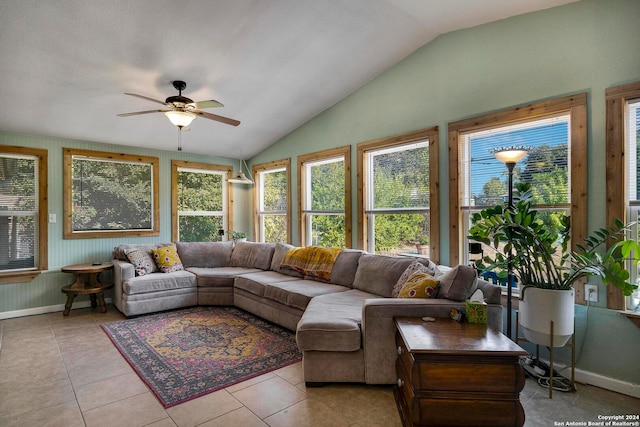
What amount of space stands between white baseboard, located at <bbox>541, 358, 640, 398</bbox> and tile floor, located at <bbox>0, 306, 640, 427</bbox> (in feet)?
0.15

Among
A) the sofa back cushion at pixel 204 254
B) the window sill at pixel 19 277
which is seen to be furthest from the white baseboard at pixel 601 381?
the window sill at pixel 19 277

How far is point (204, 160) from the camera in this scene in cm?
597

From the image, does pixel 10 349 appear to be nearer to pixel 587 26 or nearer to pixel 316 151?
pixel 316 151

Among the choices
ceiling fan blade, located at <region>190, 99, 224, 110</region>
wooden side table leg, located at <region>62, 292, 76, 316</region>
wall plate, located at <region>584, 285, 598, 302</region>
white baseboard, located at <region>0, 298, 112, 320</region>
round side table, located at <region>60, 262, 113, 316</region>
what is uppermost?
ceiling fan blade, located at <region>190, 99, 224, 110</region>

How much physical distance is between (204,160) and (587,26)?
211 inches

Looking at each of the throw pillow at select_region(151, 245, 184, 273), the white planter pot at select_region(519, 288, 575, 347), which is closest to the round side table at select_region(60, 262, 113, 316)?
the throw pillow at select_region(151, 245, 184, 273)

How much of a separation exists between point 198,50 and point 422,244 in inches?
119

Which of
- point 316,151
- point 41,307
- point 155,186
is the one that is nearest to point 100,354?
point 41,307

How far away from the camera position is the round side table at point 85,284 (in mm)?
4312

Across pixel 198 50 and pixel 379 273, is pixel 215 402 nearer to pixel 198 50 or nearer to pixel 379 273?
pixel 379 273

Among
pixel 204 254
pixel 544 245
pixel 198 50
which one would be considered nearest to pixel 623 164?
pixel 544 245

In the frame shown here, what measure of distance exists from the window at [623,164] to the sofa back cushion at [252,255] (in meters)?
3.95

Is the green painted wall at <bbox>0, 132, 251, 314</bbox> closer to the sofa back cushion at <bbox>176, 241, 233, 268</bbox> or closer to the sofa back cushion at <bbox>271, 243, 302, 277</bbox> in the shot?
the sofa back cushion at <bbox>176, 241, 233, 268</bbox>

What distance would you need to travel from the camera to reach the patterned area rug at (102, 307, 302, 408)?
8.50ft
